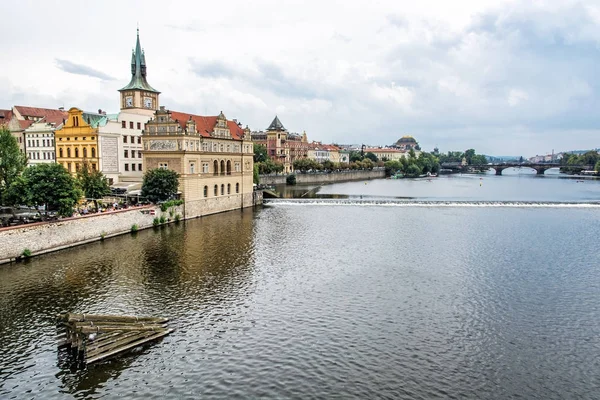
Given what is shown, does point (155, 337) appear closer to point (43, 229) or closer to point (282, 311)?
point (282, 311)

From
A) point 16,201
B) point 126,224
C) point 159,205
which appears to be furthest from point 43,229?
point 159,205

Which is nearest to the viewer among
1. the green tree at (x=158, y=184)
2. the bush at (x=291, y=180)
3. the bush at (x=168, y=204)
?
the bush at (x=168, y=204)

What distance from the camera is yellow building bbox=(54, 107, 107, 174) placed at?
64.5m

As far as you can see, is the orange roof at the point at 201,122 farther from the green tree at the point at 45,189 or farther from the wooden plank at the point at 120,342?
the wooden plank at the point at 120,342

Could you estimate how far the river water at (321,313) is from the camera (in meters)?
19.0

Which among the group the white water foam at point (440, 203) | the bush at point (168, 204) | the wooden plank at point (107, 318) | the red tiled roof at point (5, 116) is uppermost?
the red tiled roof at point (5, 116)

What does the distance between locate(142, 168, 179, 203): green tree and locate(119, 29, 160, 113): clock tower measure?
21208 millimetres

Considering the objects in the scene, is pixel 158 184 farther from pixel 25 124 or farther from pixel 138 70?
pixel 25 124

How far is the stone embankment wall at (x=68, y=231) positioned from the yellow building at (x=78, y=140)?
1978 centimetres

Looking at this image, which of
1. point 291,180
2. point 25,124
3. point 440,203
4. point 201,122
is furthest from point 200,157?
point 291,180

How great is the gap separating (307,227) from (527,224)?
26196 millimetres

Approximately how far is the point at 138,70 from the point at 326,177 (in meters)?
78.1

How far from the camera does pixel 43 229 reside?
37.3 meters

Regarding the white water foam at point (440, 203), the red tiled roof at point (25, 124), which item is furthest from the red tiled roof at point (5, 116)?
the white water foam at point (440, 203)
